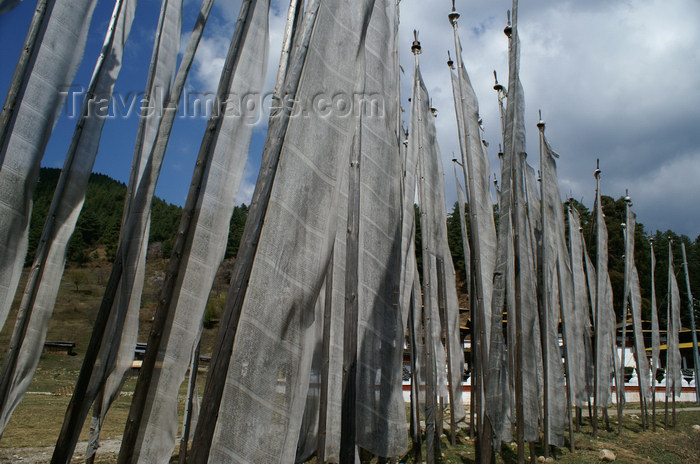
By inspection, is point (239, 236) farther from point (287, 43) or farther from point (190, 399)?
point (287, 43)

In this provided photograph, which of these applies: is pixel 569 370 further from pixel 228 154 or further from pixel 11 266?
pixel 11 266

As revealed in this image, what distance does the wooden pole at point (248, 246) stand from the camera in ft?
7.51

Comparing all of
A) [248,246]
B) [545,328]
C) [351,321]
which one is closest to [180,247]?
[248,246]

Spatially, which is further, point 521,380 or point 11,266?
point 521,380

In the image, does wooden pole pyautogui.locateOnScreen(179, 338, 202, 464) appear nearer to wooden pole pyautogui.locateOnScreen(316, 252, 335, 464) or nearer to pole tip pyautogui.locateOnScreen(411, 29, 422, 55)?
wooden pole pyautogui.locateOnScreen(316, 252, 335, 464)

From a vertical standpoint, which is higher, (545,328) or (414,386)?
(545,328)

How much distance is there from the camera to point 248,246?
8.36 feet

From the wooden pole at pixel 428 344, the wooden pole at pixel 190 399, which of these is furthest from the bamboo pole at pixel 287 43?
the wooden pole at pixel 428 344

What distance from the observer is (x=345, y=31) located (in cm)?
262

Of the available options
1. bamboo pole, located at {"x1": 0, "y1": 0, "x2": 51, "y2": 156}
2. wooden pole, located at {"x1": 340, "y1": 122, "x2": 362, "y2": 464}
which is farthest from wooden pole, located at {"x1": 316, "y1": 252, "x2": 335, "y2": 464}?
bamboo pole, located at {"x1": 0, "y1": 0, "x2": 51, "y2": 156}

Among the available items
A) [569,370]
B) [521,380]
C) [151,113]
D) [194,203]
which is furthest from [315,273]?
[569,370]

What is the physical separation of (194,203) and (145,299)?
2012 inches

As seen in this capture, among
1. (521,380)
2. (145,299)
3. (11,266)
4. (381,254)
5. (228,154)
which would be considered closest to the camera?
(11,266)

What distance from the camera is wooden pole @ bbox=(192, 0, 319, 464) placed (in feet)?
7.51
